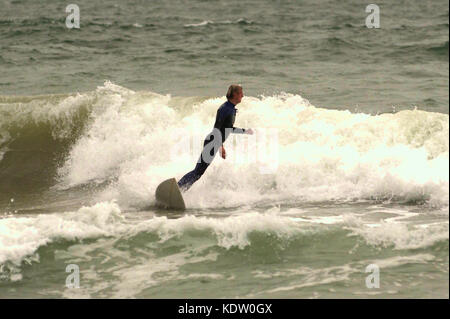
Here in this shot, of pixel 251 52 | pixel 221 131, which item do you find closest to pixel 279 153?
pixel 221 131

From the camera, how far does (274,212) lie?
1001 cm

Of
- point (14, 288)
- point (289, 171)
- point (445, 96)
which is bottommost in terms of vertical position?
point (14, 288)

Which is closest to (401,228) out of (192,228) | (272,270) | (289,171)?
(272,270)

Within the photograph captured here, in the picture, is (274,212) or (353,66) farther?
(353,66)

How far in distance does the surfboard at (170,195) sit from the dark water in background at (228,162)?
18 centimetres

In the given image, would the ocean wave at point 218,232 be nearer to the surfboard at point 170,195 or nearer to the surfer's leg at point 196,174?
A: the surfboard at point 170,195

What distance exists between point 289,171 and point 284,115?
1.99 m

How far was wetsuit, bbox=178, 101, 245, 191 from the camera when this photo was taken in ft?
33.8

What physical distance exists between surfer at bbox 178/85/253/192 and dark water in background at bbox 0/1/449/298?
36 centimetres

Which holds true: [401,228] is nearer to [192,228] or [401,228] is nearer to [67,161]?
[192,228]

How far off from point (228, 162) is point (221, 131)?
67.6 inches

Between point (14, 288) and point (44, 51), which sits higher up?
point (44, 51)
